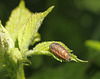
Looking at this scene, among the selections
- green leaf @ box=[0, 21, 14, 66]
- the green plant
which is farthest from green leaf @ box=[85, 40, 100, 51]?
green leaf @ box=[0, 21, 14, 66]

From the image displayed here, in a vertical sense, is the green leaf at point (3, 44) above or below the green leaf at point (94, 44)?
below

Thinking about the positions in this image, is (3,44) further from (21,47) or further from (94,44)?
(94,44)

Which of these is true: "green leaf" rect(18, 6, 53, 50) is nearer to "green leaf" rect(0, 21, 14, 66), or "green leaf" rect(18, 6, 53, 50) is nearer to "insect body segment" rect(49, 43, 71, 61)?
"green leaf" rect(0, 21, 14, 66)

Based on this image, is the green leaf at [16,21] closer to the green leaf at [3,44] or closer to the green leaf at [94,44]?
the green leaf at [3,44]

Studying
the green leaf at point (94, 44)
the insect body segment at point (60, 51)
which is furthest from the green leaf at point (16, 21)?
the green leaf at point (94, 44)

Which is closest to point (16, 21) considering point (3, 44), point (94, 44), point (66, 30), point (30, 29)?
point (30, 29)

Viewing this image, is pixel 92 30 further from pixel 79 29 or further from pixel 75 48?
pixel 75 48
